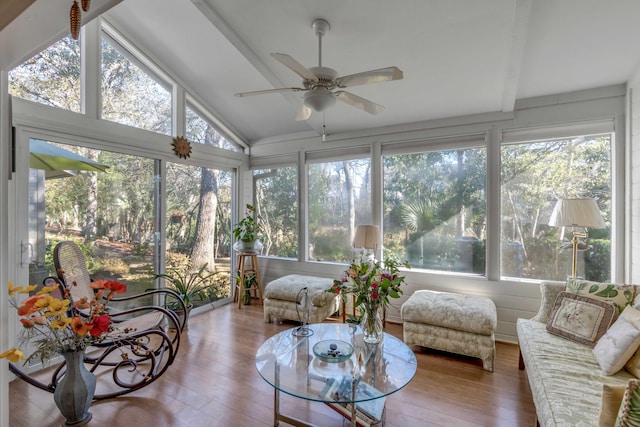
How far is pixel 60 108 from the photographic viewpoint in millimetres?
2814

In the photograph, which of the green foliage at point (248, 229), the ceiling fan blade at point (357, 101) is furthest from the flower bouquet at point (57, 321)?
the green foliage at point (248, 229)

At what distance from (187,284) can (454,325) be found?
10.4 feet

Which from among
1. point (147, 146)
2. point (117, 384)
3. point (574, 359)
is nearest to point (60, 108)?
point (147, 146)

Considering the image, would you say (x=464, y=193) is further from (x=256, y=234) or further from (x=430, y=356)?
(x=256, y=234)

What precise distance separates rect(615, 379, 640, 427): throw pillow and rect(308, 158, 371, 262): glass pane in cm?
314

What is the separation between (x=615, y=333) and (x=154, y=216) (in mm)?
4313

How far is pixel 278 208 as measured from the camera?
190 inches

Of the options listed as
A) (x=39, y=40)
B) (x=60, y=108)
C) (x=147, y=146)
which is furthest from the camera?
(x=147, y=146)

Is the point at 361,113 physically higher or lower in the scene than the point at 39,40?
higher

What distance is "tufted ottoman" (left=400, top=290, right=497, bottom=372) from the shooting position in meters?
2.66

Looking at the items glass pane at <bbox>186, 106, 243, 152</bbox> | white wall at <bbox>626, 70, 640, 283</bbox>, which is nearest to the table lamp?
white wall at <bbox>626, 70, 640, 283</bbox>

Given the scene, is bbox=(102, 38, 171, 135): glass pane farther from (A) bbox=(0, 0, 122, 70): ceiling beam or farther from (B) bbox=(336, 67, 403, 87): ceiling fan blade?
(B) bbox=(336, 67, 403, 87): ceiling fan blade

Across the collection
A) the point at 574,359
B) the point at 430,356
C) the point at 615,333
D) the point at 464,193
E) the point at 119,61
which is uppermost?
the point at 119,61

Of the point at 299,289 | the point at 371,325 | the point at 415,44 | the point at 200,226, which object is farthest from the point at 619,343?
the point at 200,226
